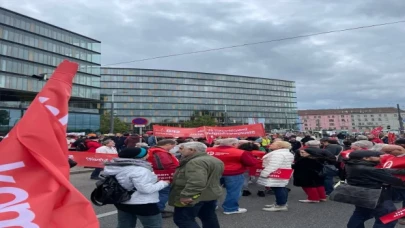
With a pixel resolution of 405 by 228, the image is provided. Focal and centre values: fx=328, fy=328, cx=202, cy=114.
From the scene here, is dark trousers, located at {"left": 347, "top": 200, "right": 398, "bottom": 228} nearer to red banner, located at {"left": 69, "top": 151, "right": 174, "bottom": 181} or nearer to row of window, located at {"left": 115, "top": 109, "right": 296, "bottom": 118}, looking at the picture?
red banner, located at {"left": 69, "top": 151, "right": 174, "bottom": 181}

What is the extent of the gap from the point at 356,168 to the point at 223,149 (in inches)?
105

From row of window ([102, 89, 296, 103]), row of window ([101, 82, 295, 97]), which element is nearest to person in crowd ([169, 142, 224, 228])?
row of window ([102, 89, 296, 103])

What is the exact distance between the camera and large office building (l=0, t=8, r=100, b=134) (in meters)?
52.7

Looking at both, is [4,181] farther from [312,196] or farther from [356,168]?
[312,196]

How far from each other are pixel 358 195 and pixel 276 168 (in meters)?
2.69

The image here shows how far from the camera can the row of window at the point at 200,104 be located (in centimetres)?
10694

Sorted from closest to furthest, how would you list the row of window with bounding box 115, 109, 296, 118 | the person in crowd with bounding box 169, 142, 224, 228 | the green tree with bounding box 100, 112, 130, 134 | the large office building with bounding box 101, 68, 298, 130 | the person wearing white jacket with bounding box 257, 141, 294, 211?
the person in crowd with bounding box 169, 142, 224, 228
the person wearing white jacket with bounding box 257, 141, 294, 211
the green tree with bounding box 100, 112, 130, 134
the row of window with bounding box 115, 109, 296, 118
the large office building with bounding box 101, 68, 298, 130

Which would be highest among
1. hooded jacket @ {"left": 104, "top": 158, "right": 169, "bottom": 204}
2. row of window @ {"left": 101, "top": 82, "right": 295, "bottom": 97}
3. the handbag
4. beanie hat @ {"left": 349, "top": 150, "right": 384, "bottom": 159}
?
row of window @ {"left": 101, "top": 82, "right": 295, "bottom": 97}

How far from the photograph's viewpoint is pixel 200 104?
117 meters

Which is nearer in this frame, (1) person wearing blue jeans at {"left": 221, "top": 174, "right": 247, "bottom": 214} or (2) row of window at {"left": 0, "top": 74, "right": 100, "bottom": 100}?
(1) person wearing blue jeans at {"left": 221, "top": 174, "right": 247, "bottom": 214}

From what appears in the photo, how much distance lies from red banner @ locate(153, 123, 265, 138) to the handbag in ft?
30.0

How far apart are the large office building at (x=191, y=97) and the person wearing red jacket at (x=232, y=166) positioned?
8970cm

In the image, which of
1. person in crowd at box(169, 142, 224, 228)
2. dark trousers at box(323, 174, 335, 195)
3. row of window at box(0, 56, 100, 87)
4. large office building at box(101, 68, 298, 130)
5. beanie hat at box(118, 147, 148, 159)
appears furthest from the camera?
large office building at box(101, 68, 298, 130)

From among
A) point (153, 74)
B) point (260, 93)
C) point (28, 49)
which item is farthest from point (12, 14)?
point (260, 93)
